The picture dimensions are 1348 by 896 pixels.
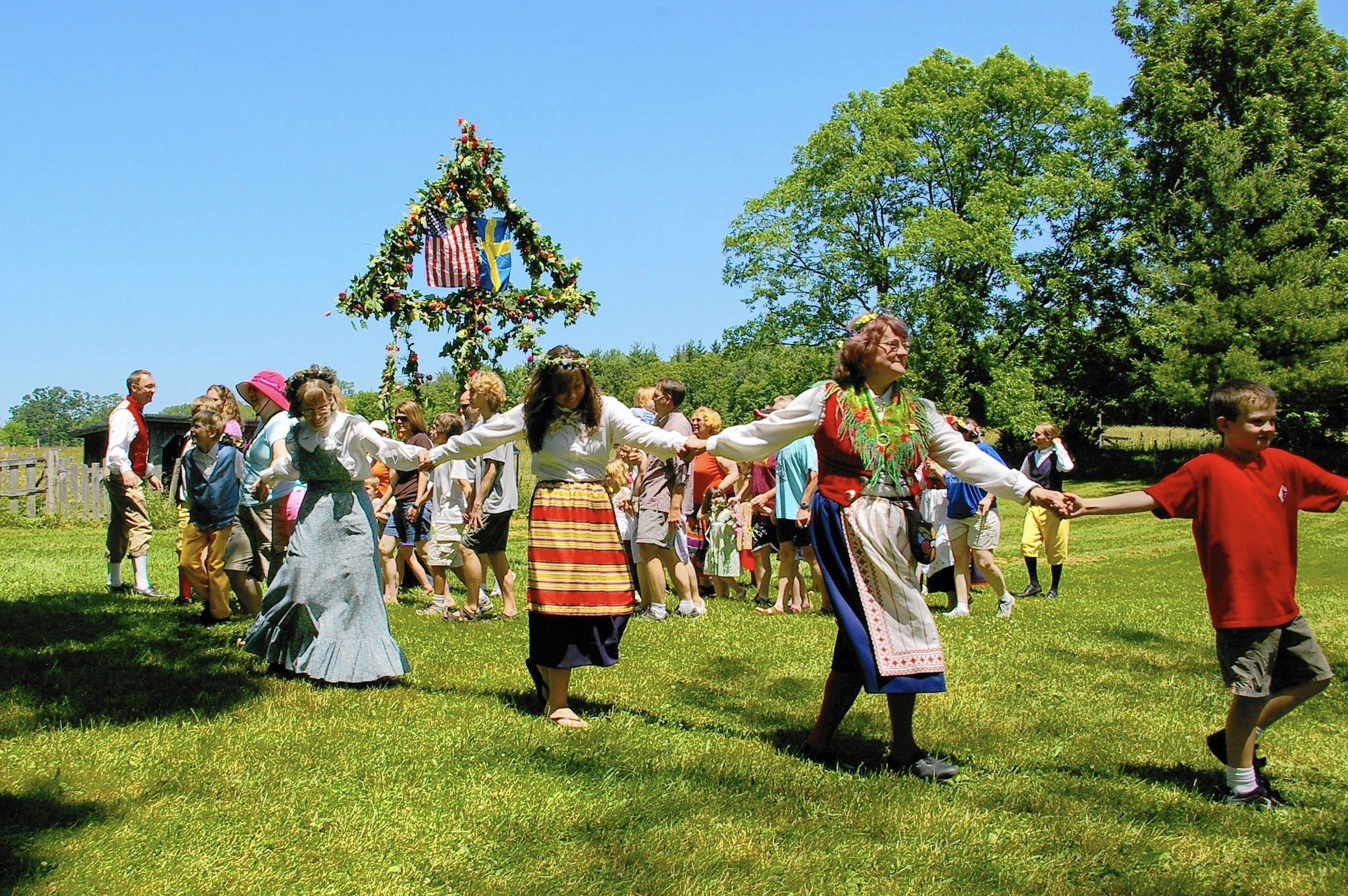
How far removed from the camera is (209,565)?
8.88m

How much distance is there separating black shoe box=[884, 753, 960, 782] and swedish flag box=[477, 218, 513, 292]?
957cm

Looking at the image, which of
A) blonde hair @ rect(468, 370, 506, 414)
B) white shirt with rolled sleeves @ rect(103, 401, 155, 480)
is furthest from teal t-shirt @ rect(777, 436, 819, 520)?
white shirt with rolled sleeves @ rect(103, 401, 155, 480)

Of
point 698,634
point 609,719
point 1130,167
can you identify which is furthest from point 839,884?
point 1130,167

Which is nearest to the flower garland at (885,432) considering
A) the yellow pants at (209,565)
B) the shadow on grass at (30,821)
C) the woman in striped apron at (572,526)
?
the woman in striped apron at (572,526)

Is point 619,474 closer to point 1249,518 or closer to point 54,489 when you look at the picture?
point 1249,518

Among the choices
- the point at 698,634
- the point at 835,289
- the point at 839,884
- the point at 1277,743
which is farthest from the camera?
the point at 835,289

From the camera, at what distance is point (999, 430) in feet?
120

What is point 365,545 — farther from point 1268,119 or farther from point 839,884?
point 1268,119

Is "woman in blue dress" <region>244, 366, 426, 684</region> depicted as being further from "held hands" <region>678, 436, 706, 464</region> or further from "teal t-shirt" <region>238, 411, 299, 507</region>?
"held hands" <region>678, 436, 706, 464</region>

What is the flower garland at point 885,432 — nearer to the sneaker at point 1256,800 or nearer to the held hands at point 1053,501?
the held hands at point 1053,501

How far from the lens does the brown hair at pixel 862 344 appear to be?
496 centimetres

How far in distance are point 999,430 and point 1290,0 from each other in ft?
55.4

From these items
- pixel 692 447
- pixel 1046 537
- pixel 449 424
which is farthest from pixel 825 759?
pixel 1046 537

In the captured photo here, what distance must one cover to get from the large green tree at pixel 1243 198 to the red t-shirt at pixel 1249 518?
29189 mm
